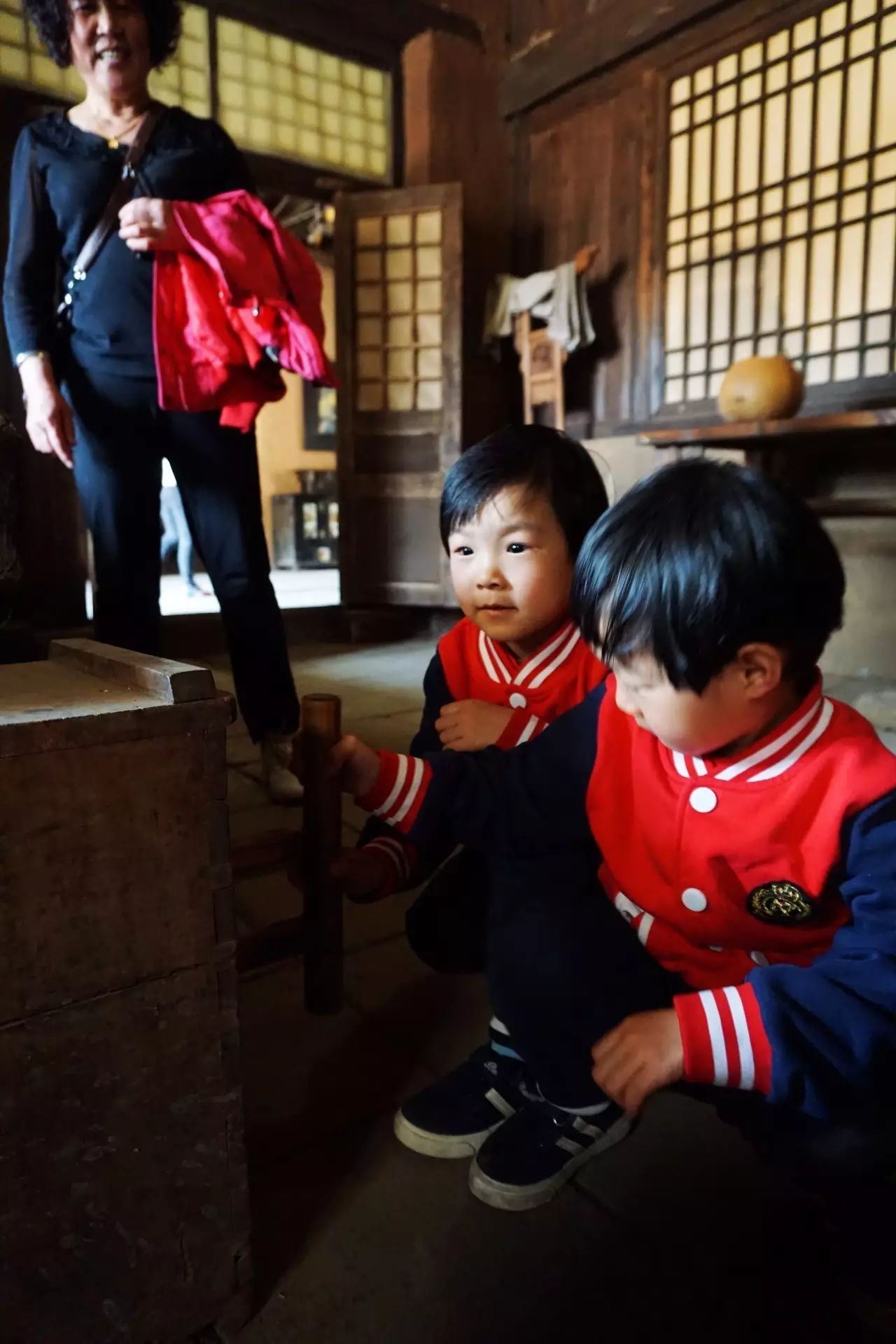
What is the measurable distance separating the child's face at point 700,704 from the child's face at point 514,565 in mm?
345

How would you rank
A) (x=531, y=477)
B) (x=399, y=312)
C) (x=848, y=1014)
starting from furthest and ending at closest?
(x=399, y=312) → (x=531, y=477) → (x=848, y=1014)

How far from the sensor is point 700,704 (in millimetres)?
727

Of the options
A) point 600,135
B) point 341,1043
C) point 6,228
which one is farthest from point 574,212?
point 341,1043

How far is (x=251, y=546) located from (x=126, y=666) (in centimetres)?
105

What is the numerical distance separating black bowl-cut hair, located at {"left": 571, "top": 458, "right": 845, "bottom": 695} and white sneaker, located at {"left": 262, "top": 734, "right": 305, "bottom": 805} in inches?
49.1

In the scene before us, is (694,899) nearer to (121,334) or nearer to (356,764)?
(356,764)

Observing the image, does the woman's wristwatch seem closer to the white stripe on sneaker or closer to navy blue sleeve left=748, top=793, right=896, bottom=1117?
the white stripe on sneaker

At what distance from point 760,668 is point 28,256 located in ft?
5.21

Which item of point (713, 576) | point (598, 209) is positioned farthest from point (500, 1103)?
point (598, 209)

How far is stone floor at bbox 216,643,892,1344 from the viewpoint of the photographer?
724 millimetres

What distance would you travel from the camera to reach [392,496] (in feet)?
15.0

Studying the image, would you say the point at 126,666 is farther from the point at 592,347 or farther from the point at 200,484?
the point at 592,347

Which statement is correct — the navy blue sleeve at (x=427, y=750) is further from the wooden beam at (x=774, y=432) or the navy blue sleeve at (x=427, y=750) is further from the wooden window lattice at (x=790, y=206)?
the wooden window lattice at (x=790, y=206)

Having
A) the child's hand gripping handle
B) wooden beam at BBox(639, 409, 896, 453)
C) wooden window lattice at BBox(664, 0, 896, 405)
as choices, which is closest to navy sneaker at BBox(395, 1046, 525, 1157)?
the child's hand gripping handle
